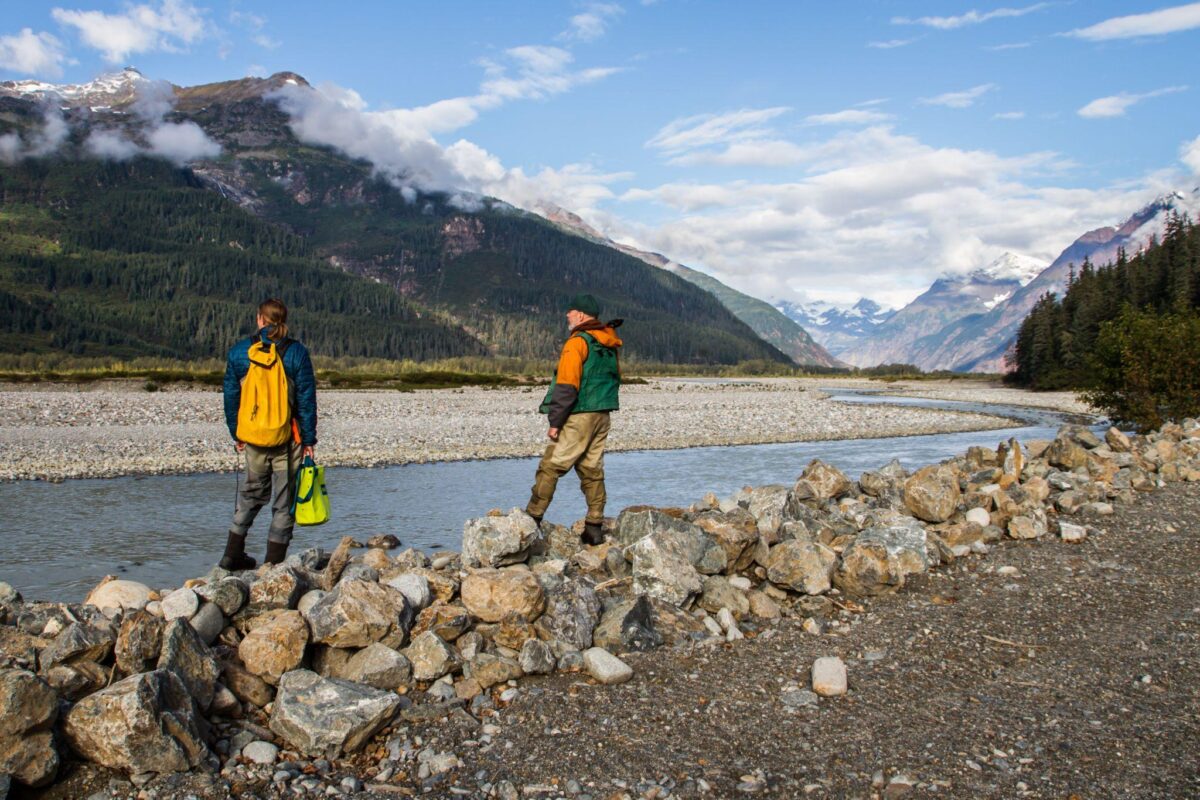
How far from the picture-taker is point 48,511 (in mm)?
16344

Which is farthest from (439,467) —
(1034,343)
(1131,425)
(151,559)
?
(1034,343)

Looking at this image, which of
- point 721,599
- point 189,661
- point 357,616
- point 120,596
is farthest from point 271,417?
point 721,599

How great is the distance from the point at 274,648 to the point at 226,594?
785 mm

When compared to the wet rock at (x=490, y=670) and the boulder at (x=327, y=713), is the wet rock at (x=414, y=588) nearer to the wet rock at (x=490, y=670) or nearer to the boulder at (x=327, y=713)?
the wet rock at (x=490, y=670)

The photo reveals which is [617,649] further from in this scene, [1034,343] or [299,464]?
[1034,343]

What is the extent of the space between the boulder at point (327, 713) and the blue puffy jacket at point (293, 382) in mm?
3357

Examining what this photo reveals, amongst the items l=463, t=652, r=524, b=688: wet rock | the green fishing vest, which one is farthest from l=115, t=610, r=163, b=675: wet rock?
the green fishing vest

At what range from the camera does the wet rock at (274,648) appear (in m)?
5.78

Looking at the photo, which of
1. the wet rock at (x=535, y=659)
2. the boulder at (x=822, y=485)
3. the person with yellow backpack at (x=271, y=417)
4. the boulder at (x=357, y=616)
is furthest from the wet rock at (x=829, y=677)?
the boulder at (x=822, y=485)

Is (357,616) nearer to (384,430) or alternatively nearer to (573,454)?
(573,454)

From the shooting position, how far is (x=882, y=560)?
8438mm

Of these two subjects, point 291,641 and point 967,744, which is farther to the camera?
point 291,641

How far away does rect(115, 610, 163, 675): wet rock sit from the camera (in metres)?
5.30

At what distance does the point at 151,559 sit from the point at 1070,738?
1180cm
